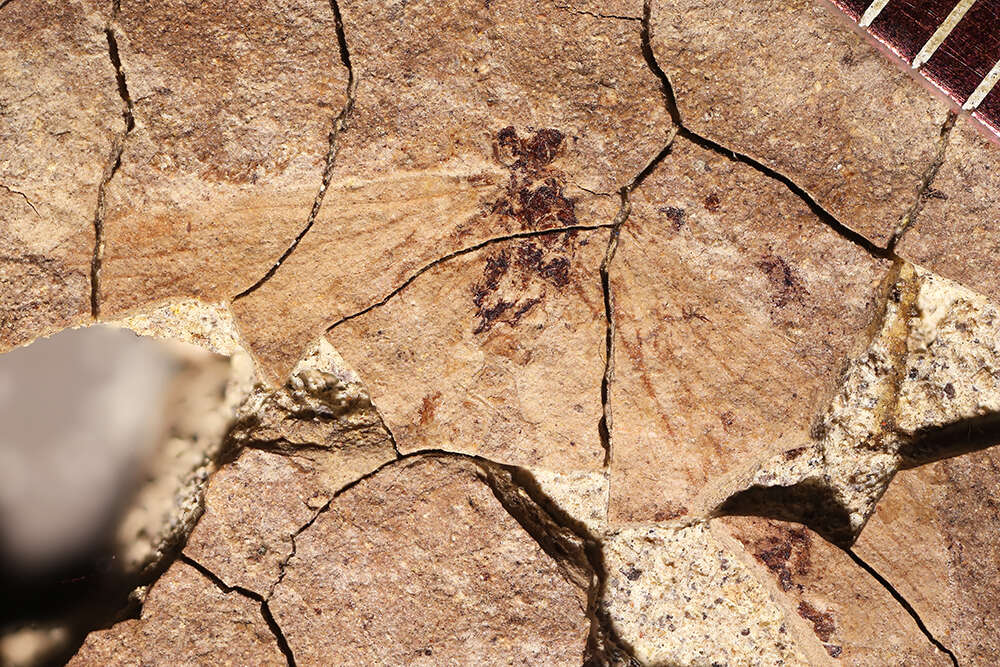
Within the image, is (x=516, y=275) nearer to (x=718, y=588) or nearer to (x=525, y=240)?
(x=525, y=240)

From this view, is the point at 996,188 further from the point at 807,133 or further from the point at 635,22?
the point at 635,22

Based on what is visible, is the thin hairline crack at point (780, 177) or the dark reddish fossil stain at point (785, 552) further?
the dark reddish fossil stain at point (785, 552)

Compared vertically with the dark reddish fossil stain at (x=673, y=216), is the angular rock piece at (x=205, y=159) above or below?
below

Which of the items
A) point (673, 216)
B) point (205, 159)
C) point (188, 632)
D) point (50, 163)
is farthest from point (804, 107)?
point (188, 632)

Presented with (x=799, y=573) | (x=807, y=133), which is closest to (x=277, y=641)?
(x=799, y=573)

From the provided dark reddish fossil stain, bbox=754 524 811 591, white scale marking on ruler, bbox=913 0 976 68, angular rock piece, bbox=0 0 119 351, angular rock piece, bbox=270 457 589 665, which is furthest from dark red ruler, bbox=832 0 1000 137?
angular rock piece, bbox=0 0 119 351

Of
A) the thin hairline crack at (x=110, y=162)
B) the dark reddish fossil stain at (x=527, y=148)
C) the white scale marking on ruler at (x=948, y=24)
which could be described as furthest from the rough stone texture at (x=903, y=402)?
the thin hairline crack at (x=110, y=162)

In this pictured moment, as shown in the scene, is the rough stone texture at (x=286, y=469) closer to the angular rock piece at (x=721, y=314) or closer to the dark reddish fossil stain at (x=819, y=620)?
the angular rock piece at (x=721, y=314)

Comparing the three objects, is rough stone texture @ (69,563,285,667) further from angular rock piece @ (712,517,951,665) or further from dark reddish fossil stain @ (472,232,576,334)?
angular rock piece @ (712,517,951,665)
